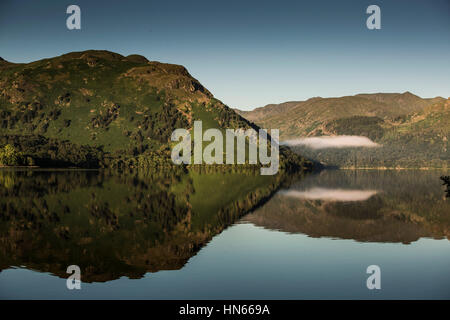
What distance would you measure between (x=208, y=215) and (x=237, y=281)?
41078 mm

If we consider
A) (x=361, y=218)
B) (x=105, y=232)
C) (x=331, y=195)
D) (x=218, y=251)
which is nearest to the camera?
(x=218, y=251)

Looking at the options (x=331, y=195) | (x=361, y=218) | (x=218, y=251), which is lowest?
(x=218, y=251)

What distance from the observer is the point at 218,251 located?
47938mm

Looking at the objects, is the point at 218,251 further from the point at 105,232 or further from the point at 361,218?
the point at 361,218

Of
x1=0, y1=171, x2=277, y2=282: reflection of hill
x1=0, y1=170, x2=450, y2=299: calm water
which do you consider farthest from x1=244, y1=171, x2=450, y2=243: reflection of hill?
x1=0, y1=171, x2=277, y2=282: reflection of hill

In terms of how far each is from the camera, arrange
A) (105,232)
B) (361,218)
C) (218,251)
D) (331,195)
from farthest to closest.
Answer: (331,195) < (361,218) < (105,232) < (218,251)

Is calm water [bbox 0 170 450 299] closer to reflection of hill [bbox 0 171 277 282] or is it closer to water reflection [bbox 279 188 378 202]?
reflection of hill [bbox 0 171 277 282]

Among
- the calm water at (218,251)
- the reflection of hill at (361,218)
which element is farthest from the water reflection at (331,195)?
the calm water at (218,251)

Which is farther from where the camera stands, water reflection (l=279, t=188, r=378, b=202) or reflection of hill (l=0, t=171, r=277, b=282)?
water reflection (l=279, t=188, r=378, b=202)

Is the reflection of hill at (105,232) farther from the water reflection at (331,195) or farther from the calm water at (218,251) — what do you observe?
the water reflection at (331,195)

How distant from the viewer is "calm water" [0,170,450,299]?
33.9 m

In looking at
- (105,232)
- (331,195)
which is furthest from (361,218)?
(331,195)

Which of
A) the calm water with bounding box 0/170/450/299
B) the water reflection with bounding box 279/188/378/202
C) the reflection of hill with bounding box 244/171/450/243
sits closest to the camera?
the calm water with bounding box 0/170/450/299
